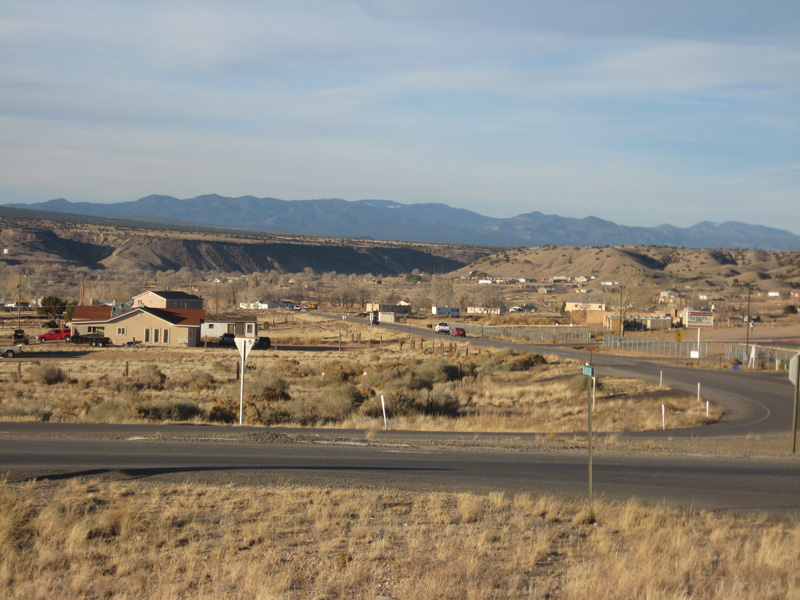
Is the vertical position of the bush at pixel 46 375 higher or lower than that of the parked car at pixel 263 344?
higher

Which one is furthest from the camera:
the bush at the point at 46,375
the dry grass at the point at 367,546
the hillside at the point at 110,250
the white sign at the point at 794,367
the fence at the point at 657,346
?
the hillside at the point at 110,250

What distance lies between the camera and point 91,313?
6975 centimetres

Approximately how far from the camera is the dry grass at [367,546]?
7.30 metres

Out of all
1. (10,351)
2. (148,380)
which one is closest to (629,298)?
(148,380)

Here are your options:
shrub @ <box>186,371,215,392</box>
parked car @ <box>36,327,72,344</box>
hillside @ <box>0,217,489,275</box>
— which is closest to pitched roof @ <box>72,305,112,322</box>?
parked car @ <box>36,327,72,344</box>

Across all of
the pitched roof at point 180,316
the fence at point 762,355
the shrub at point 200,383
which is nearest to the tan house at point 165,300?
the pitched roof at point 180,316

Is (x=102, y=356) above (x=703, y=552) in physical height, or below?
below

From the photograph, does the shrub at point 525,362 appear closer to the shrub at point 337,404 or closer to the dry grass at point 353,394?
the dry grass at point 353,394

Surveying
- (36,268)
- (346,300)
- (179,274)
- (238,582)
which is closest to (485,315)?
(346,300)

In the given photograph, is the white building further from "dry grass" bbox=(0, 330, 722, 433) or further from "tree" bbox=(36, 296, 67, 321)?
"dry grass" bbox=(0, 330, 722, 433)

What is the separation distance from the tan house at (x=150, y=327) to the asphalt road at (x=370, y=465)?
46.1 meters

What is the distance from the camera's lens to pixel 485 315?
109m

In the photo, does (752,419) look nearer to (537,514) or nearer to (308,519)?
(537,514)

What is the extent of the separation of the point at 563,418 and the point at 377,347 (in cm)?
3735
